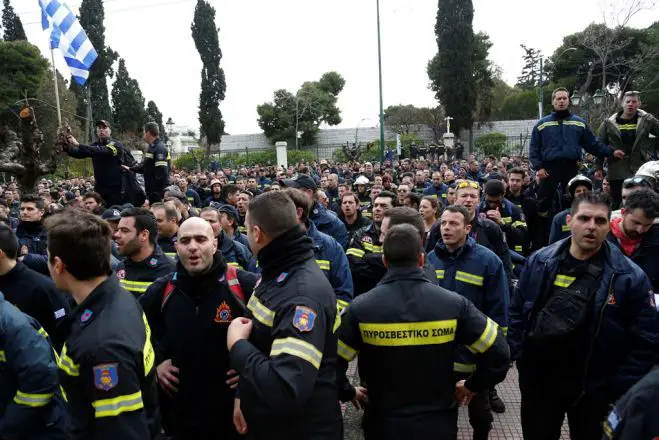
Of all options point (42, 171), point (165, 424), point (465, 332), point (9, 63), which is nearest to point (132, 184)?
point (42, 171)

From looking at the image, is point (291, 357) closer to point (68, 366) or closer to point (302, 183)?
point (68, 366)

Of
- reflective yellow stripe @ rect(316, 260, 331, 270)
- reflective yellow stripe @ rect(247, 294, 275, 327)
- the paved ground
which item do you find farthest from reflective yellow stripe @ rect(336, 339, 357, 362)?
the paved ground

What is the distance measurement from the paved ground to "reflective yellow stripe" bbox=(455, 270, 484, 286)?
1.33 metres

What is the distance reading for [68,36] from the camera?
399 inches

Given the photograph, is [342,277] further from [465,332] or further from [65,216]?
[65,216]

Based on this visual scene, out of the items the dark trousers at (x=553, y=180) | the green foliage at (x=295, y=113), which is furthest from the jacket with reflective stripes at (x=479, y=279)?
the green foliage at (x=295, y=113)

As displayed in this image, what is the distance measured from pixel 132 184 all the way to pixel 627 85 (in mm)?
39340

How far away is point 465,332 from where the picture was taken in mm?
2727

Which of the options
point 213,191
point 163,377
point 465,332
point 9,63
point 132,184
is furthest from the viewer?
point 9,63

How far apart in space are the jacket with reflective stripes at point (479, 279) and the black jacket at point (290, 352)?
79.0 inches

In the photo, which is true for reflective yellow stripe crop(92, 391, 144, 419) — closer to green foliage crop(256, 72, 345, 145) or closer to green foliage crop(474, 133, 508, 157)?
green foliage crop(474, 133, 508, 157)

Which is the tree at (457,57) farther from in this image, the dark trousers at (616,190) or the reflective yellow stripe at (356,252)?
the reflective yellow stripe at (356,252)

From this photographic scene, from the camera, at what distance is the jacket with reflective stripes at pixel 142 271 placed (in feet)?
13.5

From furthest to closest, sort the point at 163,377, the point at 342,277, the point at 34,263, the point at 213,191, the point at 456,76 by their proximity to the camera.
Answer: the point at 456,76 < the point at 213,191 < the point at 34,263 < the point at 342,277 < the point at 163,377
